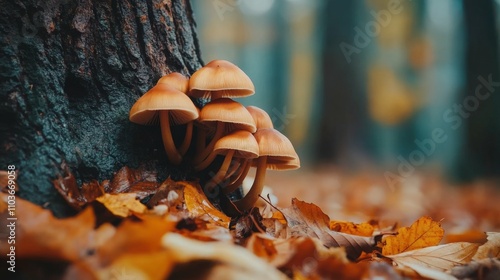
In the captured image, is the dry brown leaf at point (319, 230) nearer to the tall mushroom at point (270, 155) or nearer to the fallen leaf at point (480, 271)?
the tall mushroom at point (270, 155)

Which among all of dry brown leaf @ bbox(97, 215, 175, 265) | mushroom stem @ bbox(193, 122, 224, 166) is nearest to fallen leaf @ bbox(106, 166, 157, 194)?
mushroom stem @ bbox(193, 122, 224, 166)

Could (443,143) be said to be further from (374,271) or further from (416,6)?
(374,271)

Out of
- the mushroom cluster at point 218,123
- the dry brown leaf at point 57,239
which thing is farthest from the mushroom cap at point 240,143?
the dry brown leaf at point 57,239

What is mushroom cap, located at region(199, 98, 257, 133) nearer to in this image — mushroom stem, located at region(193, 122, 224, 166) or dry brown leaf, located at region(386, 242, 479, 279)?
mushroom stem, located at region(193, 122, 224, 166)

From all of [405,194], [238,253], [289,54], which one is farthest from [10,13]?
[289,54]

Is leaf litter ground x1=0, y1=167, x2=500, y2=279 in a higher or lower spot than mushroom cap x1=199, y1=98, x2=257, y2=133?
lower

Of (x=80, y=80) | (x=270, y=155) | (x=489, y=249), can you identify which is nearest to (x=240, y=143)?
(x=270, y=155)

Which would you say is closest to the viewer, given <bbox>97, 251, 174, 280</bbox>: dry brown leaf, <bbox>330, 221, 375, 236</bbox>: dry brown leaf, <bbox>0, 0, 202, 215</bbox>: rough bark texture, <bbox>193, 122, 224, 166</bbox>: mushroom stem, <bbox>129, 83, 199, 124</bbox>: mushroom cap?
<bbox>97, 251, 174, 280</bbox>: dry brown leaf
